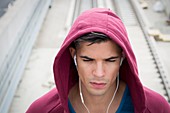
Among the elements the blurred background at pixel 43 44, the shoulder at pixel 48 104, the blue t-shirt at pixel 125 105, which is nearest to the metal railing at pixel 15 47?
the blurred background at pixel 43 44

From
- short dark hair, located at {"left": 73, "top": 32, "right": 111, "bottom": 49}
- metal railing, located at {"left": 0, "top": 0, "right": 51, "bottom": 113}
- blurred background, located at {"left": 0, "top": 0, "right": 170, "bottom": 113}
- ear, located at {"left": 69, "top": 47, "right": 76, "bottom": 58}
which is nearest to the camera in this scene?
short dark hair, located at {"left": 73, "top": 32, "right": 111, "bottom": 49}

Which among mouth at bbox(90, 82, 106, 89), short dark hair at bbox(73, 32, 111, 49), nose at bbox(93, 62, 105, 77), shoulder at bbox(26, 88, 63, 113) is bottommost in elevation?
shoulder at bbox(26, 88, 63, 113)

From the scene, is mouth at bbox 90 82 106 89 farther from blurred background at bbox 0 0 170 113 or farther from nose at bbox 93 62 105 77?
blurred background at bbox 0 0 170 113

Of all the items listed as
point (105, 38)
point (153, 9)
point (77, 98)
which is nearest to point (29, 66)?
point (77, 98)

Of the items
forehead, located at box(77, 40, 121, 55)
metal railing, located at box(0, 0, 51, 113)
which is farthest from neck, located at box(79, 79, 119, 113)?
metal railing, located at box(0, 0, 51, 113)

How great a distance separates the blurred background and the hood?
162 centimetres

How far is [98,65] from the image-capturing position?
1.20m

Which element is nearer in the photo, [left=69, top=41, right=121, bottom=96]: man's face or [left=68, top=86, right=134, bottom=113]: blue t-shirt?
[left=69, top=41, right=121, bottom=96]: man's face

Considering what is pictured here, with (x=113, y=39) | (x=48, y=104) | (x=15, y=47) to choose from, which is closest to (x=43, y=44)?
(x=15, y=47)

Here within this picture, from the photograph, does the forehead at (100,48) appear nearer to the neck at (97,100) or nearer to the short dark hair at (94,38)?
the short dark hair at (94,38)

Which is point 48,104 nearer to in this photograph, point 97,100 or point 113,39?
point 97,100

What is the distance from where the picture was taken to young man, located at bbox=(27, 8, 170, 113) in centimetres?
117

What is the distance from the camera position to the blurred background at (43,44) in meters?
3.17

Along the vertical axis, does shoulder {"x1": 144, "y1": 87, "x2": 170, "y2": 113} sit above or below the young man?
below
